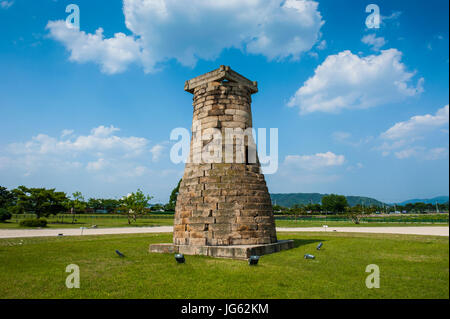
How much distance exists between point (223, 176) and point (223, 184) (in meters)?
0.36

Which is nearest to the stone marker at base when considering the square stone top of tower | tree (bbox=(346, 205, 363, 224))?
the square stone top of tower

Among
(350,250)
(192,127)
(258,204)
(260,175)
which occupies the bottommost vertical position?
(350,250)

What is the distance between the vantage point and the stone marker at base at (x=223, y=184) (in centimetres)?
1059

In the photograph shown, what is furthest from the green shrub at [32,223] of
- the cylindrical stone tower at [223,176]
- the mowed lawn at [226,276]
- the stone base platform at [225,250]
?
the cylindrical stone tower at [223,176]

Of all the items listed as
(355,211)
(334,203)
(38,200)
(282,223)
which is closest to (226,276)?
(38,200)

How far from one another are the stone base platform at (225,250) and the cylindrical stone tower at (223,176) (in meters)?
0.35

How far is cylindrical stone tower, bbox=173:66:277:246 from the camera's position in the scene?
1072cm

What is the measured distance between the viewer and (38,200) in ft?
102

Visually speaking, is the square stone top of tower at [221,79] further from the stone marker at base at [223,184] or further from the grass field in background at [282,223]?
the grass field in background at [282,223]

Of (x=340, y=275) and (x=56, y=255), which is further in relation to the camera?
(x=56, y=255)

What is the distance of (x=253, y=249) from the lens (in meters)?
9.73
